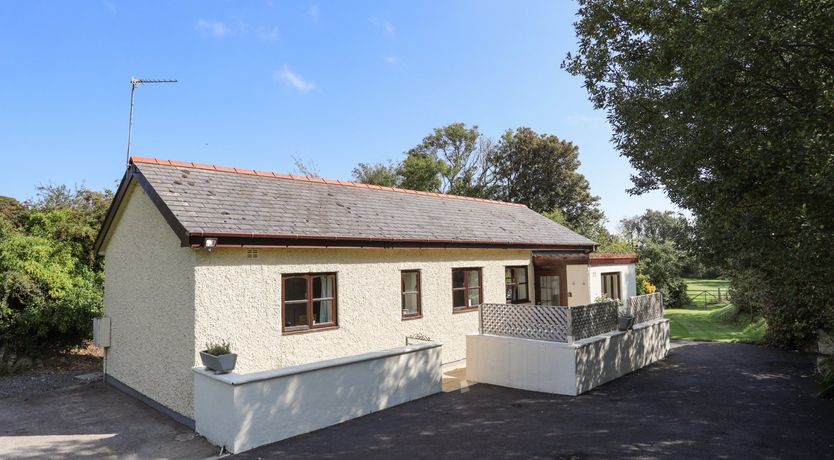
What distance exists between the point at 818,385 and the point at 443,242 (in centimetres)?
959

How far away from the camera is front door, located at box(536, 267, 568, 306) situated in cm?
1622

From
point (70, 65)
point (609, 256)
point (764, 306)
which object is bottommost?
point (764, 306)

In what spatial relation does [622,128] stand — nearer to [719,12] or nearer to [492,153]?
[719,12]

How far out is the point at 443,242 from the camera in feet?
41.6

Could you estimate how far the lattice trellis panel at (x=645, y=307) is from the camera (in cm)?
1358

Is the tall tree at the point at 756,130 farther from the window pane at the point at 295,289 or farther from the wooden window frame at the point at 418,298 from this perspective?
the window pane at the point at 295,289

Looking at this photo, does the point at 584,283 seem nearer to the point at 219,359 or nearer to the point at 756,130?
the point at 756,130

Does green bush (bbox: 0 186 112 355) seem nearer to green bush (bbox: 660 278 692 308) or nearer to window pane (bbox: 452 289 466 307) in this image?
window pane (bbox: 452 289 466 307)

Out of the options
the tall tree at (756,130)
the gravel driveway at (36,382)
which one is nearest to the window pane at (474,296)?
the tall tree at (756,130)

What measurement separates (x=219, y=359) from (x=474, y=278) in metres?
8.29

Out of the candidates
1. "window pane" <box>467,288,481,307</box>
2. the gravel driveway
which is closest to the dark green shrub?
the gravel driveway

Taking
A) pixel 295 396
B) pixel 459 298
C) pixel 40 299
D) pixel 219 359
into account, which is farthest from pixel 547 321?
pixel 40 299

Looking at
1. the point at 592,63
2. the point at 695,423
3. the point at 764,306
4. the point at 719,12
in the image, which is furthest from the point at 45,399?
the point at 764,306

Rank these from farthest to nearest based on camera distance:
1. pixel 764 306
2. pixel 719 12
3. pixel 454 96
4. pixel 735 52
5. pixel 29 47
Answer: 1. pixel 454 96
2. pixel 764 306
3. pixel 29 47
4. pixel 719 12
5. pixel 735 52
